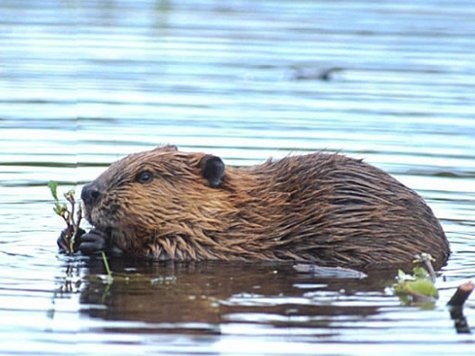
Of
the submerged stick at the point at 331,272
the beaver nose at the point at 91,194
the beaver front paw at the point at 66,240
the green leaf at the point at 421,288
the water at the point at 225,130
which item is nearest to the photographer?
the water at the point at 225,130

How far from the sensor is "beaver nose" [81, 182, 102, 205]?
725 cm

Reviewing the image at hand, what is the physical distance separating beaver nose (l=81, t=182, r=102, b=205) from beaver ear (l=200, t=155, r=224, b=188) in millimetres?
520

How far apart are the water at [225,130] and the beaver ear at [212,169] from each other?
0.44 meters

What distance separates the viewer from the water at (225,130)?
5.95 metres

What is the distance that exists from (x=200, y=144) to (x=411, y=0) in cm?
961

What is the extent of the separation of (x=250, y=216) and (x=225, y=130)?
11.3 feet

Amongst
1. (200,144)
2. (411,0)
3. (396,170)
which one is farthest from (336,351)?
(411,0)

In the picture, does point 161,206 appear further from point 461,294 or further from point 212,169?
point 461,294

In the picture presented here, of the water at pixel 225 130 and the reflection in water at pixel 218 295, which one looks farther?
the reflection in water at pixel 218 295

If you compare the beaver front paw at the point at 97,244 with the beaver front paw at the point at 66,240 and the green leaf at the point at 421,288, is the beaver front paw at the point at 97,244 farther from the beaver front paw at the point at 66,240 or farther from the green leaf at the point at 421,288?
the green leaf at the point at 421,288

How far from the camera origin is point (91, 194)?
725cm

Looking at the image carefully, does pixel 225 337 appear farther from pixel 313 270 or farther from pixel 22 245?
pixel 22 245

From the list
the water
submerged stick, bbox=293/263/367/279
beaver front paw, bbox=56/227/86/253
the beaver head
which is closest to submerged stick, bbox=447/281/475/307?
the water

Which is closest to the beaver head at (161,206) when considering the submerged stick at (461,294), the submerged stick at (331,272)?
the submerged stick at (331,272)
